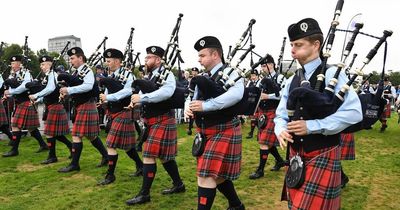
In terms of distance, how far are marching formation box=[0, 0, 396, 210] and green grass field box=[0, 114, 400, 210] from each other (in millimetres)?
214

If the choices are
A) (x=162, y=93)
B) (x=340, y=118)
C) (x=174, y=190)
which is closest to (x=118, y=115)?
(x=162, y=93)

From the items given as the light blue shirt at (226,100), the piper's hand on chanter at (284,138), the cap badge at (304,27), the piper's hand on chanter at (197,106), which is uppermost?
the cap badge at (304,27)

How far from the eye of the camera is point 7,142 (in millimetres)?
8547

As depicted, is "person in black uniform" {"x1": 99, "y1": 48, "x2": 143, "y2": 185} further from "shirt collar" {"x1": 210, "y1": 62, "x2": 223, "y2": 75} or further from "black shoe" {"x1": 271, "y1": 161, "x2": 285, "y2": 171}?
"black shoe" {"x1": 271, "y1": 161, "x2": 285, "y2": 171}

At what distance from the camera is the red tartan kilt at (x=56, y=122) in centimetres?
644

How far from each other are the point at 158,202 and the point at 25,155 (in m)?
3.96

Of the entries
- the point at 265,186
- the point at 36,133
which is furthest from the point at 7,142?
the point at 265,186

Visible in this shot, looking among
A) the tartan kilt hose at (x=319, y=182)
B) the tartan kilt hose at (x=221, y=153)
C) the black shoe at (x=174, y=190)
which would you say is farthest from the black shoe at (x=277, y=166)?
the tartan kilt hose at (x=319, y=182)

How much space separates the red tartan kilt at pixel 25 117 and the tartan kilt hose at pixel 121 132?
107 inches

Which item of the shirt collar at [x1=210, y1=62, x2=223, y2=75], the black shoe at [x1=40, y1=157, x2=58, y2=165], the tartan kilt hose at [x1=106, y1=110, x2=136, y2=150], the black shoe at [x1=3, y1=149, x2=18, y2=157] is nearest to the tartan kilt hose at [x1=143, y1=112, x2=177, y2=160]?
the tartan kilt hose at [x1=106, y1=110, x2=136, y2=150]

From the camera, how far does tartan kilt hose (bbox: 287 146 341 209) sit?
8.18 ft

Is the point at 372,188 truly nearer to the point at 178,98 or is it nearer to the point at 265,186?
the point at 265,186

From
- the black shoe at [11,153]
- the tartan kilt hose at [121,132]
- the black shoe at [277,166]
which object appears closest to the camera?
the tartan kilt hose at [121,132]

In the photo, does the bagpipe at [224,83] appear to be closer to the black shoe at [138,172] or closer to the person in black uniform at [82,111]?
the black shoe at [138,172]
